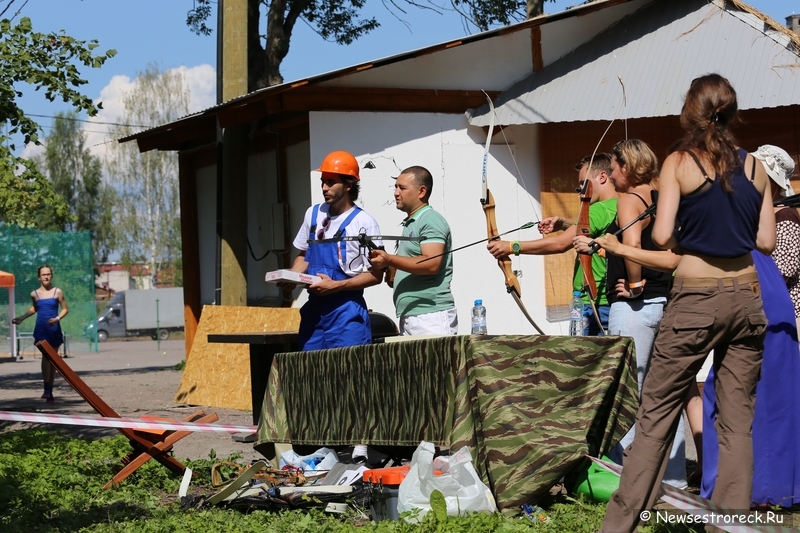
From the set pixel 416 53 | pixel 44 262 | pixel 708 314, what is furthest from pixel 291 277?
pixel 44 262

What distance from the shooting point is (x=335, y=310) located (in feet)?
20.8

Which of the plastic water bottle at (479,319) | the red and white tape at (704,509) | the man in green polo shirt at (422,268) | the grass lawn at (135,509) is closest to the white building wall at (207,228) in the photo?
the grass lawn at (135,509)

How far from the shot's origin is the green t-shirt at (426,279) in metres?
6.48

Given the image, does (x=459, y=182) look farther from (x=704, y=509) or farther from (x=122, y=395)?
(x=704, y=509)

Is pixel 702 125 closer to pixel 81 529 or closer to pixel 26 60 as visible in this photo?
pixel 81 529

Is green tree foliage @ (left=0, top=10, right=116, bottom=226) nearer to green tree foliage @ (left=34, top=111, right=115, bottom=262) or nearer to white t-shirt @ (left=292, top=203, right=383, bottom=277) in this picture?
white t-shirt @ (left=292, top=203, right=383, bottom=277)

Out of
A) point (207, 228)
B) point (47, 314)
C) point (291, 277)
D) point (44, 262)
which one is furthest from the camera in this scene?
point (44, 262)

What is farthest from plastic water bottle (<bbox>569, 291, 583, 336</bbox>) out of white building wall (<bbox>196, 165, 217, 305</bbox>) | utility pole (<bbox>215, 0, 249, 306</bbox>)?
white building wall (<bbox>196, 165, 217, 305</bbox>)

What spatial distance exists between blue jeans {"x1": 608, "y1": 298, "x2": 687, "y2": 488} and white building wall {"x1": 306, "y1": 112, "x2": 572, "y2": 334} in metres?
5.00

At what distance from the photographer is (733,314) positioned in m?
4.06

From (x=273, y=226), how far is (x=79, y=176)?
6470 cm

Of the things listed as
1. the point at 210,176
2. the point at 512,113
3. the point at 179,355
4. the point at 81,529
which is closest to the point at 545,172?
the point at 512,113

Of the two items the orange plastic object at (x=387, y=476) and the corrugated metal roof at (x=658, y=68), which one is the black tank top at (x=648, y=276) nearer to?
the orange plastic object at (x=387, y=476)

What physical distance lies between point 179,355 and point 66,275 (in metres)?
3.50
